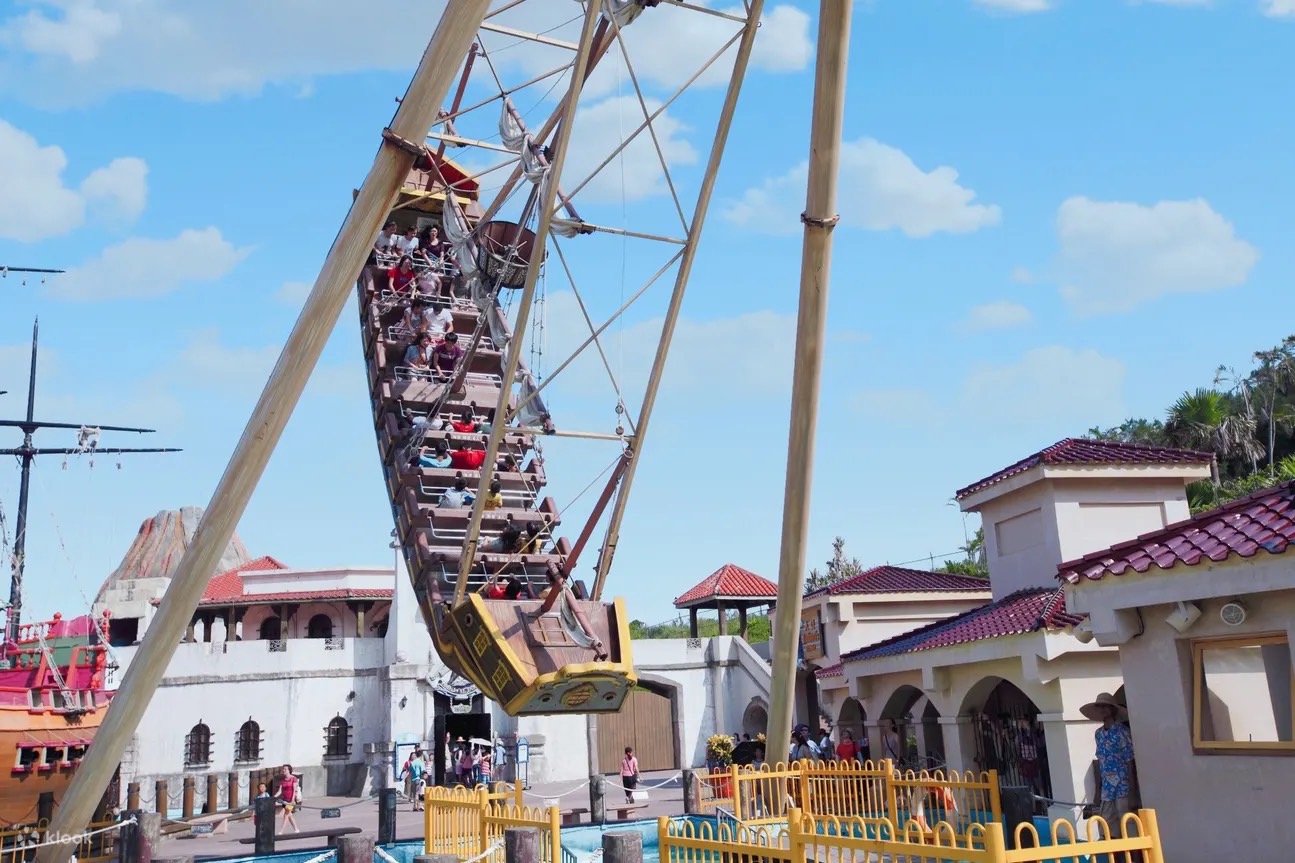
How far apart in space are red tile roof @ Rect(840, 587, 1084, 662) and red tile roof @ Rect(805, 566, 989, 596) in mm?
4777

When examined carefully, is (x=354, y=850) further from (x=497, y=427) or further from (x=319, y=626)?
(x=319, y=626)

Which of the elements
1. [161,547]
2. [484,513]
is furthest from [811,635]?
[161,547]

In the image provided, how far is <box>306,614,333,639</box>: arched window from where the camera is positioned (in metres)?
37.0

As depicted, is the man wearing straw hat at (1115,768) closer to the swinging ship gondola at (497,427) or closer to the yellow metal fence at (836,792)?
the yellow metal fence at (836,792)

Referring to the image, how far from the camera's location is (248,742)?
1193 inches

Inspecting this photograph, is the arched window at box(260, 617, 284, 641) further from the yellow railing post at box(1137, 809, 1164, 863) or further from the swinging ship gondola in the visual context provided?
the yellow railing post at box(1137, 809, 1164, 863)

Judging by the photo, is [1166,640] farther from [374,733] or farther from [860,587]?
[374,733]

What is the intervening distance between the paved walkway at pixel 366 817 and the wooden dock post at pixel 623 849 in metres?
10.0

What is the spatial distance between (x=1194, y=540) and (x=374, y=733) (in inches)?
998

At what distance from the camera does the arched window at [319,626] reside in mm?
37031

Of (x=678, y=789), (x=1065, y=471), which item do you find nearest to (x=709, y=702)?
(x=678, y=789)

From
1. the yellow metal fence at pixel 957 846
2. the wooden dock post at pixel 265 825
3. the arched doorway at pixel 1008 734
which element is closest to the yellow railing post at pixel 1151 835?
the yellow metal fence at pixel 957 846

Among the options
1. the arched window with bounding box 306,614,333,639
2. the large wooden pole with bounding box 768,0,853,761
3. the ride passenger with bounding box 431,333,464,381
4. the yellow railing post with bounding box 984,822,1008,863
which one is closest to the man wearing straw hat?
the large wooden pole with bounding box 768,0,853,761

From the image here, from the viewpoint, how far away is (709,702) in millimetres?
32812
